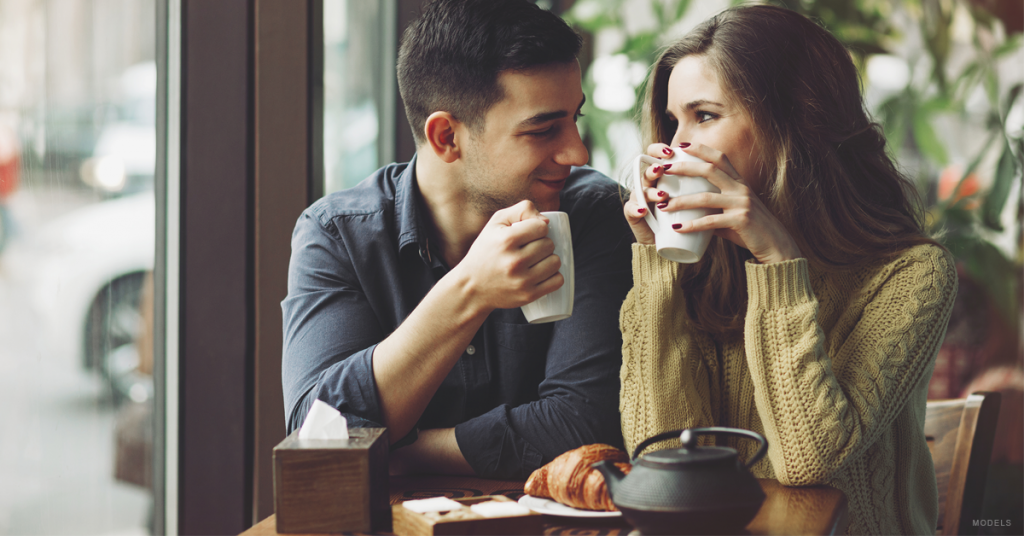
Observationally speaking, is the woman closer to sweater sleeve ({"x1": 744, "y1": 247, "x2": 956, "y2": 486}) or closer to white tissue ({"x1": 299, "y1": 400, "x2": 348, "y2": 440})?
sweater sleeve ({"x1": 744, "y1": 247, "x2": 956, "y2": 486})

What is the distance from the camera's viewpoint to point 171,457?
1.65 m

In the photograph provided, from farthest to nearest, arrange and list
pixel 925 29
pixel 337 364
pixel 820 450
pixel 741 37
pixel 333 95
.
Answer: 1. pixel 925 29
2. pixel 333 95
3. pixel 741 37
4. pixel 337 364
5. pixel 820 450

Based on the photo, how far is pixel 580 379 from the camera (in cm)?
134

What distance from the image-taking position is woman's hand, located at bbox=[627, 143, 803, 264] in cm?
114

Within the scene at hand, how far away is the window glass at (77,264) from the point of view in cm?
128

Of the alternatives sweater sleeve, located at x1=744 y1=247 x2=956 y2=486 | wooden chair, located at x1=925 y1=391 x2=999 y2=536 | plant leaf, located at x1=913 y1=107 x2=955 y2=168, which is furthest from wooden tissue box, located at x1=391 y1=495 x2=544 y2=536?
plant leaf, located at x1=913 y1=107 x2=955 y2=168

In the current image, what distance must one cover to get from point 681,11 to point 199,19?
1.28 meters

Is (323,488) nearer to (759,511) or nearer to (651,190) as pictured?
(759,511)

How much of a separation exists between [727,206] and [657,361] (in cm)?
30

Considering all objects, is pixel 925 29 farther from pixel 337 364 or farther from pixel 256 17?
pixel 337 364

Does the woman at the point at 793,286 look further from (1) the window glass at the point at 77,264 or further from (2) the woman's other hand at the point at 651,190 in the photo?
(1) the window glass at the point at 77,264

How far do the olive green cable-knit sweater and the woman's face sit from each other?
203 mm

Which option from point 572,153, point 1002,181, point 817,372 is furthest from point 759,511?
point 1002,181

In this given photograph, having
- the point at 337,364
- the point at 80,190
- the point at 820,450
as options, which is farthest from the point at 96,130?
the point at 820,450
